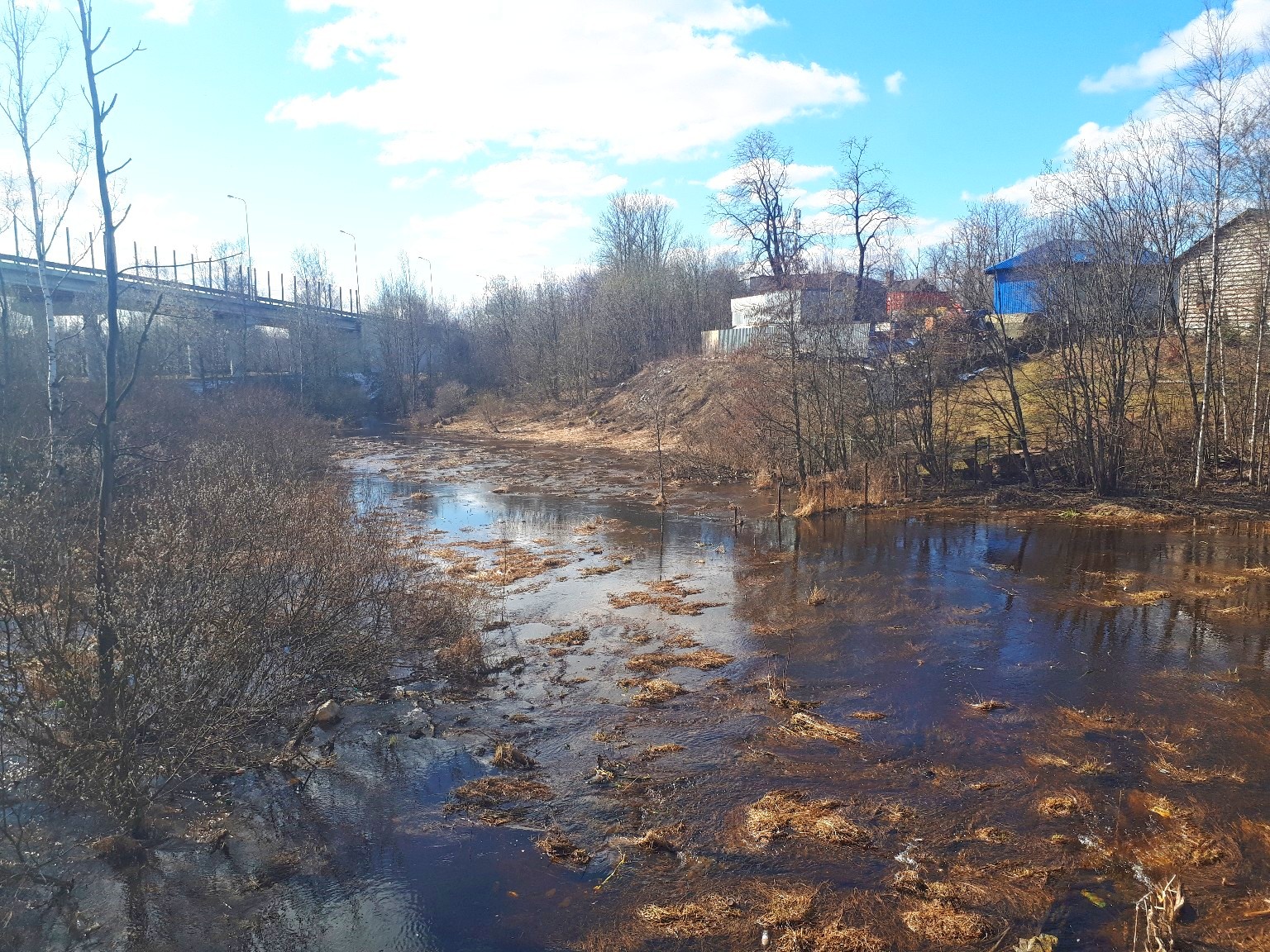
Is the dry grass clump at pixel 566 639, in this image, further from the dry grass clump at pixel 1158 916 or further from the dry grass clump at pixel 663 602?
the dry grass clump at pixel 1158 916

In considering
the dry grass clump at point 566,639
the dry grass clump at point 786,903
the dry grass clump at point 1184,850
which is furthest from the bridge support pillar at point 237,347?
the dry grass clump at point 1184,850

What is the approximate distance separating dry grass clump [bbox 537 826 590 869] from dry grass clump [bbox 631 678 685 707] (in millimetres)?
3058

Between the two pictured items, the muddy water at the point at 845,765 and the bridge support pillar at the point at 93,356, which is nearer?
the muddy water at the point at 845,765

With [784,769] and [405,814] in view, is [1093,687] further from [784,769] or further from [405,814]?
[405,814]

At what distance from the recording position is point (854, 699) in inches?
405

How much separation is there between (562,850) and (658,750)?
2.06 meters

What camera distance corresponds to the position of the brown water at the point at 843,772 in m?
6.19

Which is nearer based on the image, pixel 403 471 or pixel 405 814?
pixel 405 814

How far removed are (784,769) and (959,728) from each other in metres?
2.38

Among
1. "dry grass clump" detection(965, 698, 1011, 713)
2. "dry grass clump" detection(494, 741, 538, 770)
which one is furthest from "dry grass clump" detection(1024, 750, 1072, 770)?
"dry grass clump" detection(494, 741, 538, 770)

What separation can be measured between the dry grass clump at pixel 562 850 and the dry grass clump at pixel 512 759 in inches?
53.3

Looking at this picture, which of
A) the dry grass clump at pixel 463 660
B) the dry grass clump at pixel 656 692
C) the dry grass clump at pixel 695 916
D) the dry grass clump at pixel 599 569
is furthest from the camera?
the dry grass clump at pixel 599 569

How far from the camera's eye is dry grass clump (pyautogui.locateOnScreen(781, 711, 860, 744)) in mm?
9117

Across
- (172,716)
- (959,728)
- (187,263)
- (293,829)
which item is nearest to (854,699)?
(959,728)
